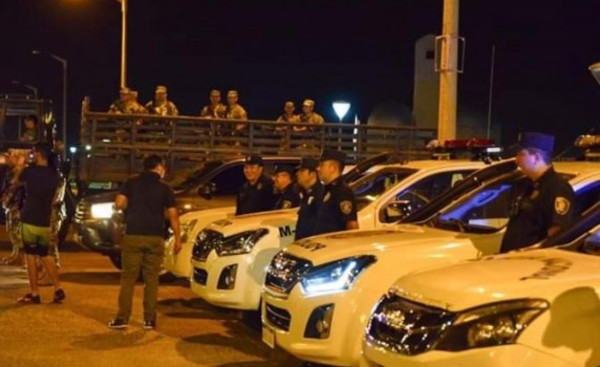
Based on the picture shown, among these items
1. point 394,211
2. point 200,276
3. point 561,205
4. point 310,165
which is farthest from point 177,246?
point 561,205

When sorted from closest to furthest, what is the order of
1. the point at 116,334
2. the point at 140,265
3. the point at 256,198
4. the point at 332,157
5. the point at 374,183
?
the point at 332,157, the point at 116,334, the point at 140,265, the point at 374,183, the point at 256,198

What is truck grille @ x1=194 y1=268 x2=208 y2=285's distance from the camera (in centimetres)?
830

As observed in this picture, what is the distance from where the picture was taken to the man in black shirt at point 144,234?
8.37 m

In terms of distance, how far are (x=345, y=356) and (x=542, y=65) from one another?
2431 cm

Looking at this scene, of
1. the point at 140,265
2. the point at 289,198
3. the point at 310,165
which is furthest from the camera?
the point at 289,198

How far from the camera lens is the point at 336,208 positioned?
23.8 feet

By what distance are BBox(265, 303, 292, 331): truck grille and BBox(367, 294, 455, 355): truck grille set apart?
1669 mm

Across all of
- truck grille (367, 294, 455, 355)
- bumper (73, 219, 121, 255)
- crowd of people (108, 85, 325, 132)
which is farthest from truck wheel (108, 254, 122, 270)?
truck grille (367, 294, 455, 355)

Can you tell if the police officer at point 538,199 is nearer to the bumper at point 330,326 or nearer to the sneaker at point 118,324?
the bumper at point 330,326

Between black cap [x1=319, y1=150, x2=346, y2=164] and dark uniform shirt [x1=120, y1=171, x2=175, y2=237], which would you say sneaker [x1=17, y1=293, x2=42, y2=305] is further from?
black cap [x1=319, y1=150, x2=346, y2=164]

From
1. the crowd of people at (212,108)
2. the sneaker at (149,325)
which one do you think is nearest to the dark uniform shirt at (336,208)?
the sneaker at (149,325)

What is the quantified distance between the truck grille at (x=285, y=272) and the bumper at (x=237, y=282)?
1.31m

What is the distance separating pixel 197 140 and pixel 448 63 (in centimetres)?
483

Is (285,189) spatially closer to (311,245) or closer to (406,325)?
(311,245)
